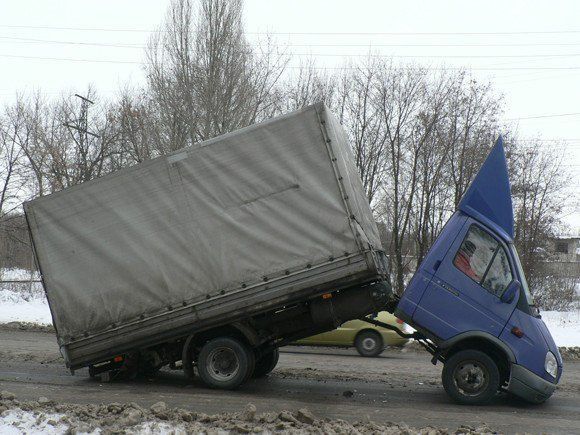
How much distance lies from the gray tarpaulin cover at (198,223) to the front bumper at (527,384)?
2.70 m

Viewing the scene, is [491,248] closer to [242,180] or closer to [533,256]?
[242,180]

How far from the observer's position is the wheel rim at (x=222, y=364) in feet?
30.8

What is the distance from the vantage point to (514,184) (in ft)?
98.1

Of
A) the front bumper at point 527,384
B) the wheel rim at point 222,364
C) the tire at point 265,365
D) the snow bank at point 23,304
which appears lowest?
the front bumper at point 527,384

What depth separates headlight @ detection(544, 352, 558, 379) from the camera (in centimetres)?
843

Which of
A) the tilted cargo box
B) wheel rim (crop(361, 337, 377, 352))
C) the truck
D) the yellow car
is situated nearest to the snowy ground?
the yellow car

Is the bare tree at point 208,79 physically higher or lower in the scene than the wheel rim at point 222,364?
higher

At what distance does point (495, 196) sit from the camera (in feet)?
29.1

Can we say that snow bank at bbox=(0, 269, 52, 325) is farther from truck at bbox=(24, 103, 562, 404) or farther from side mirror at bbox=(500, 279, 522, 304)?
side mirror at bbox=(500, 279, 522, 304)

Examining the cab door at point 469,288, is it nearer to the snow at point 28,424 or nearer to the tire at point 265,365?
the tire at point 265,365

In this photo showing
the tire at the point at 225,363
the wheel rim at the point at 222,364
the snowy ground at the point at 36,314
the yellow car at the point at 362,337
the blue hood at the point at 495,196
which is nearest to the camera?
the blue hood at the point at 495,196

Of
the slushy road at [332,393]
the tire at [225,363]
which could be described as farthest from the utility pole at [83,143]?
the tire at [225,363]

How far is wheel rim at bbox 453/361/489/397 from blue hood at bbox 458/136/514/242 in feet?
5.98

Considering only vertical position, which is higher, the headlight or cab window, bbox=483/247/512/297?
cab window, bbox=483/247/512/297
